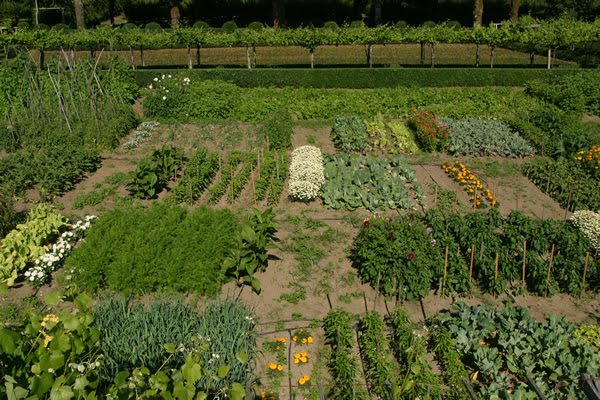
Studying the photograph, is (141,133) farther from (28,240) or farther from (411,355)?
(411,355)

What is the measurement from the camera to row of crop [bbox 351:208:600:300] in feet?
29.3

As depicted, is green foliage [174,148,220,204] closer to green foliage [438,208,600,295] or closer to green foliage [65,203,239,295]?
green foliage [65,203,239,295]

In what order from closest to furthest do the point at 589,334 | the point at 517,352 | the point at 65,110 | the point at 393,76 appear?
the point at 517,352
the point at 589,334
the point at 65,110
the point at 393,76

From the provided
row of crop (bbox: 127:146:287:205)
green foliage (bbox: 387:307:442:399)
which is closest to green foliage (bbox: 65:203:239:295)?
row of crop (bbox: 127:146:287:205)

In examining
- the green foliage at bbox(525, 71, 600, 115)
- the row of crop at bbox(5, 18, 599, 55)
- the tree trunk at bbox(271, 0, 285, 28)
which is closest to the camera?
the green foliage at bbox(525, 71, 600, 115)

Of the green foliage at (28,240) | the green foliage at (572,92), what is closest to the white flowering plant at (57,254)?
the green foliage at (28,240)

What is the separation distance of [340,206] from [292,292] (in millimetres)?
3130

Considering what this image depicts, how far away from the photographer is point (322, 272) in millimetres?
9703

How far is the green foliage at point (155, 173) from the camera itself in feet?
40.1

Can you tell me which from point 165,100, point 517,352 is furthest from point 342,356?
point 165,100

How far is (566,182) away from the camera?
42.2 feet

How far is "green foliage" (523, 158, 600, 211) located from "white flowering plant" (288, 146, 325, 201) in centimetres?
497

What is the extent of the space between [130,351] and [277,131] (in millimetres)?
9464

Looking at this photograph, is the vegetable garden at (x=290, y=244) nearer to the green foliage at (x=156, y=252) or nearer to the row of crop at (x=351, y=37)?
the green foliage at (x=156, y=252)
